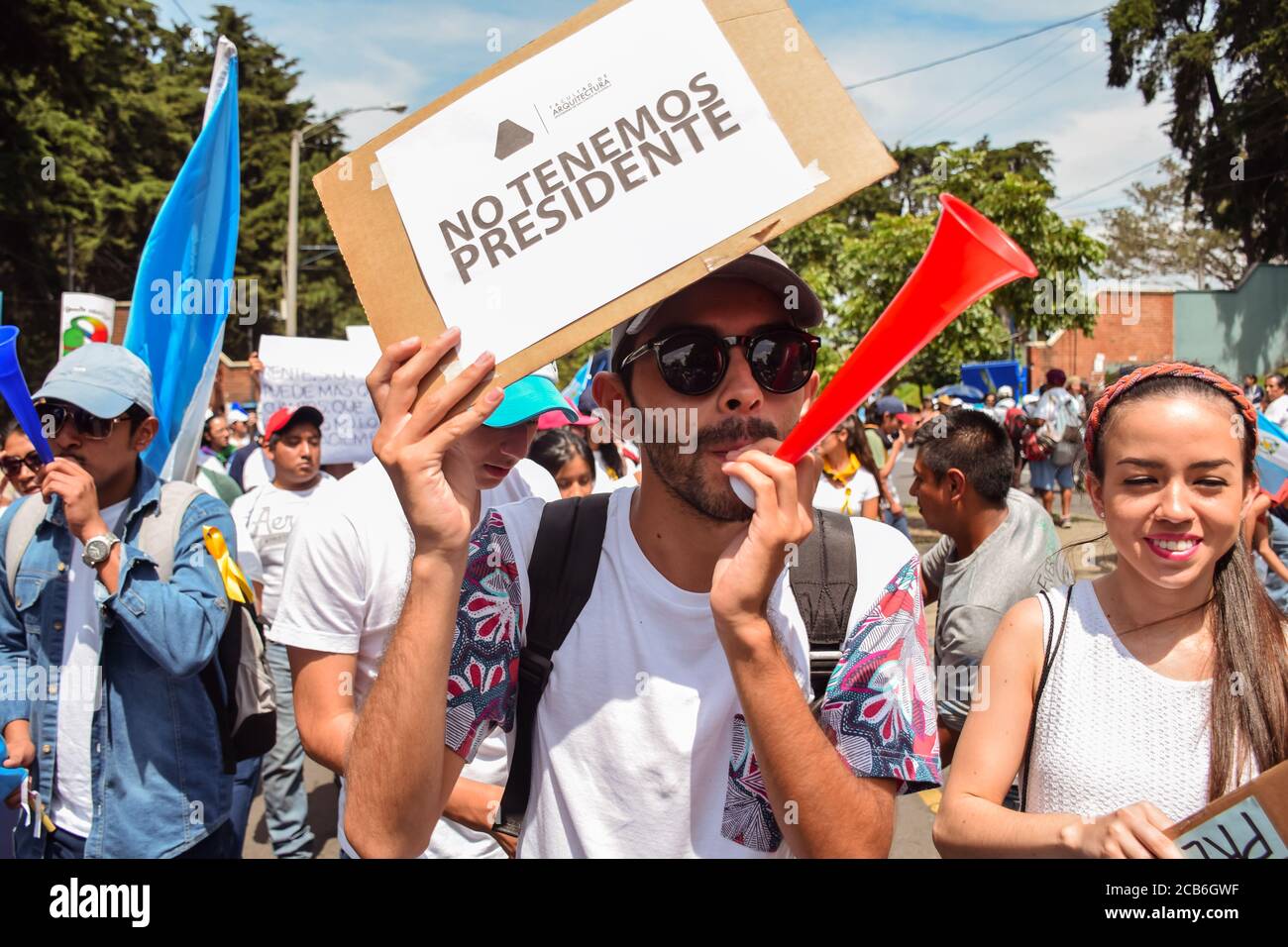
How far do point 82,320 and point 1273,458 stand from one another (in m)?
8.07

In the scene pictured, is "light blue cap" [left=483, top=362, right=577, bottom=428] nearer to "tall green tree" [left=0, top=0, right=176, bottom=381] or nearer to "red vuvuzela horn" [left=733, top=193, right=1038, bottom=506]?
"red vuvuzela horn" [left=733, top=193, right=1038, bottom=506]

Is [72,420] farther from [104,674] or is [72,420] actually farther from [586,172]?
[586,172]

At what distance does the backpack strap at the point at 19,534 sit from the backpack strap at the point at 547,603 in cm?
188

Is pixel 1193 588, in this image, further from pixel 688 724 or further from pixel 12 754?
pixel 12 754

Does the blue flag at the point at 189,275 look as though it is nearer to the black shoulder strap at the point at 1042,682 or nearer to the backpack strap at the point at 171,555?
the backpack strap at the point at 171,555

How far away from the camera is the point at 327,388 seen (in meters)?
5.61

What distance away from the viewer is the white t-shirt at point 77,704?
9.06 feet

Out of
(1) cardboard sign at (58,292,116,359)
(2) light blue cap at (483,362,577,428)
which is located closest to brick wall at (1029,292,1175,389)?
(1) cardboard sign at (58,292,116,359)

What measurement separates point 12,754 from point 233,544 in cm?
79

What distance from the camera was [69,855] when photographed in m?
2.79

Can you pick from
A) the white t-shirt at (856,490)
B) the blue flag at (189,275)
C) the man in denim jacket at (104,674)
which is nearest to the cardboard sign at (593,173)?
the man in denim jacket at (104,674)

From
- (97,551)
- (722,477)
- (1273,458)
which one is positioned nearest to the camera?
(722,477)

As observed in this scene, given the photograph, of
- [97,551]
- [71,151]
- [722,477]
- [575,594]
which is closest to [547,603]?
[575,594]
